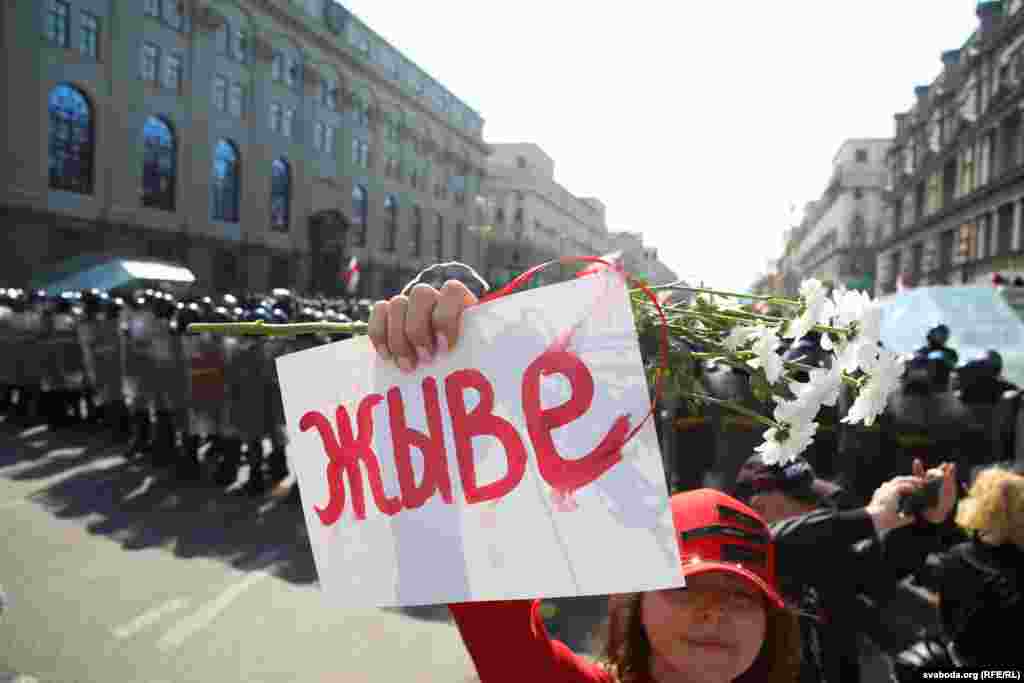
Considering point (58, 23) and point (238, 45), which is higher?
point (238, 45)

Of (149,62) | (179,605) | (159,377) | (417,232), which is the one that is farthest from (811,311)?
(417,232)

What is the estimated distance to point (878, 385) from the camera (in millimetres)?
970

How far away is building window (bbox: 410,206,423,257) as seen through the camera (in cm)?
5247

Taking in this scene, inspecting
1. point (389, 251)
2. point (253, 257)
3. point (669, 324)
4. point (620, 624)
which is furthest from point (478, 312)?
point (389, 251)

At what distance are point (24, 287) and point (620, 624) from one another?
26.4m

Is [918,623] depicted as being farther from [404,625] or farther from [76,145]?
[76,145]

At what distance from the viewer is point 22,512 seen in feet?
17.3

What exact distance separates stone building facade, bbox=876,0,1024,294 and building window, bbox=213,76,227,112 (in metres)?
29.7

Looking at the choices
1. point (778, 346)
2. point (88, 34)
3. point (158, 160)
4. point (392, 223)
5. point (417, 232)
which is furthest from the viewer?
point (417, 232)

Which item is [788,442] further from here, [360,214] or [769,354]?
[360,214]

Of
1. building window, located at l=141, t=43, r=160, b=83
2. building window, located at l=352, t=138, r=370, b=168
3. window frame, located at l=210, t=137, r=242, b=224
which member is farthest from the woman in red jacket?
building window, located at l=352, t=138, r=370, b=168

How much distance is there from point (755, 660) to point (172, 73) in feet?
108

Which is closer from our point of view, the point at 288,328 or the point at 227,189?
the point at 288,328

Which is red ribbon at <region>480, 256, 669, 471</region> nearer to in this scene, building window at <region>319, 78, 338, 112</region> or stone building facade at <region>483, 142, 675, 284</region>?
building window at <region>319, 78, 338, 112</region>
